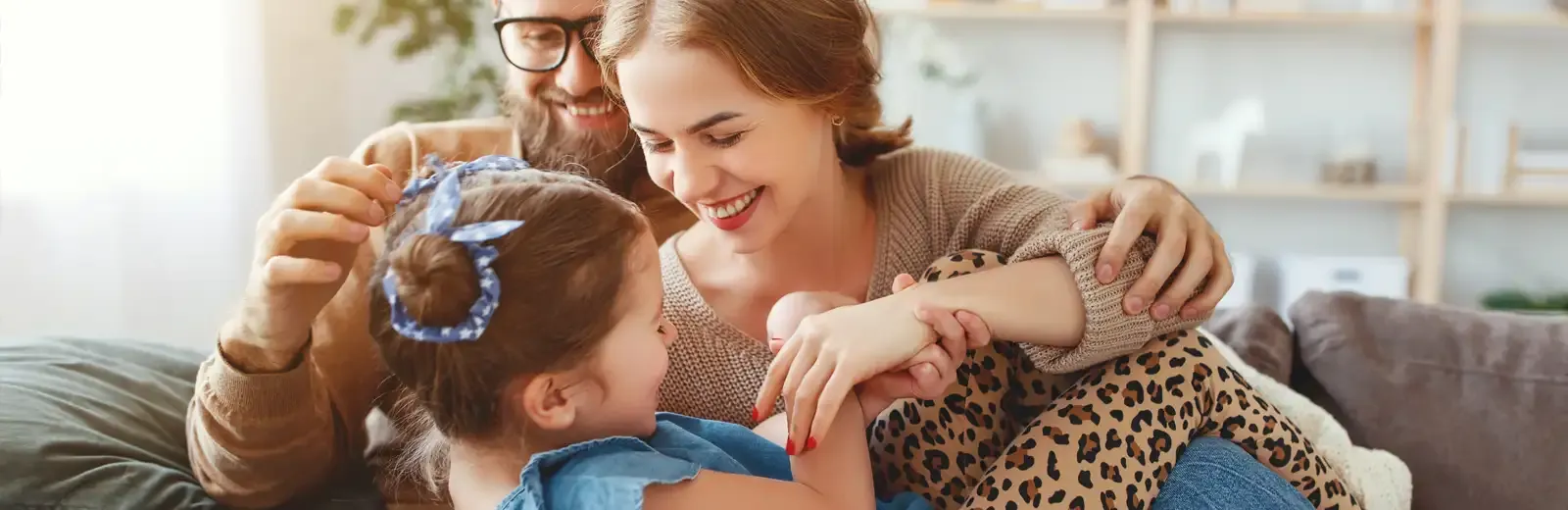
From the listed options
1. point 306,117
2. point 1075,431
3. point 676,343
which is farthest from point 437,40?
point 1075,431

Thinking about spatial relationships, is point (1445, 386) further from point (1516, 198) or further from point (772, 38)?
point (1516, 198)

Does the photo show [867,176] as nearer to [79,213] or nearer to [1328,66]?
[79,213]

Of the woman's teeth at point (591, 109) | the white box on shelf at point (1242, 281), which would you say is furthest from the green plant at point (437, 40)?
the white box on shelf at point (1242, 281)

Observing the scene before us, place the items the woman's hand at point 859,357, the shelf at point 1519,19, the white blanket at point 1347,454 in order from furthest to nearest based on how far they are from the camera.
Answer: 1. the shelf at point 1519,19
2. the white blanket at point 1347,454
3. the woman's hand at point 859,357

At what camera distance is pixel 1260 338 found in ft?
5.79

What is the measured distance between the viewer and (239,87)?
2684 mm

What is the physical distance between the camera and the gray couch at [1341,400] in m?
1.24

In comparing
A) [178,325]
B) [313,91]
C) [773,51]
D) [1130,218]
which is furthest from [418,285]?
[313,91]

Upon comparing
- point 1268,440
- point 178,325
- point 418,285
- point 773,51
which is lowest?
point 178,325

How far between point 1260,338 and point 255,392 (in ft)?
4.51

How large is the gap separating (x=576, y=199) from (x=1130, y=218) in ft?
1.89

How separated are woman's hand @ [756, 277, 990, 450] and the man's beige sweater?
134mm

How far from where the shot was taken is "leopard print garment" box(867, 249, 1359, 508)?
1.12 metres

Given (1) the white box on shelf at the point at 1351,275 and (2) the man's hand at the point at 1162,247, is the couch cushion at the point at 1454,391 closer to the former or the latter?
(2) the man's hand at the point at 1162,247
